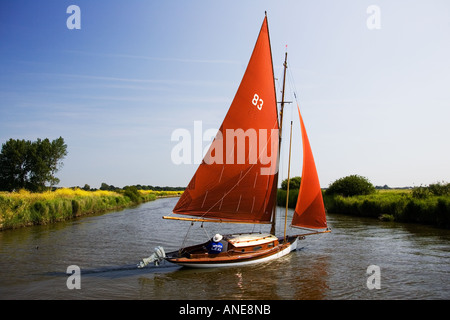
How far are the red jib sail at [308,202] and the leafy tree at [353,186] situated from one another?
116ft

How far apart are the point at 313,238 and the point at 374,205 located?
17.8m

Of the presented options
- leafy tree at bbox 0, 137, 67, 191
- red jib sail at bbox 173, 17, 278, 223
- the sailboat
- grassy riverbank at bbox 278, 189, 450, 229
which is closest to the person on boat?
the sailboat

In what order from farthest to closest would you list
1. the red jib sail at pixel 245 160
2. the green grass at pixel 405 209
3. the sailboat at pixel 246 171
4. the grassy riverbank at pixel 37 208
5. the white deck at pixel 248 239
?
the green grass at pixel 405 209 → the grassy riverbank at pixel 37 208 → the red jib sail at pixel 245 160 → the sailboat at pixel 246 171 → the white deck at pixel 248 239

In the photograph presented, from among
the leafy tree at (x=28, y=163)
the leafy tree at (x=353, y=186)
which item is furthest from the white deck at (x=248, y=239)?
the leafy tree at (x=28, y=163)

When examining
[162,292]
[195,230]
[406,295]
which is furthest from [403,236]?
[162,292]

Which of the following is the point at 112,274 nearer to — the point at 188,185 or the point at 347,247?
the point at 188,185

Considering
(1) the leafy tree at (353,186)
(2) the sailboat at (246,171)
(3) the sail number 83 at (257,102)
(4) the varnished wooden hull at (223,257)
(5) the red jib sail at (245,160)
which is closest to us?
(4) the varnished wooden hull at (223,257)

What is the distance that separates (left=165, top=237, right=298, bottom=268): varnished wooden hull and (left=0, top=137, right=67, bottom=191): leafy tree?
53.8 m

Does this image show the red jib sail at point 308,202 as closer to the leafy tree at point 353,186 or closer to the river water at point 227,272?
the river water at point 227,272

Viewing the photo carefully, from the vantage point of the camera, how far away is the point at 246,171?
18328mm

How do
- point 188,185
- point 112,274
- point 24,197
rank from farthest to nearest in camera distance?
point 24,197 → point 188,185 → point 112,274

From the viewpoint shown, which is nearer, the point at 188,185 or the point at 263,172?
the point at 188,185

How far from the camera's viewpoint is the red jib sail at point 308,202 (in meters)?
20.0
